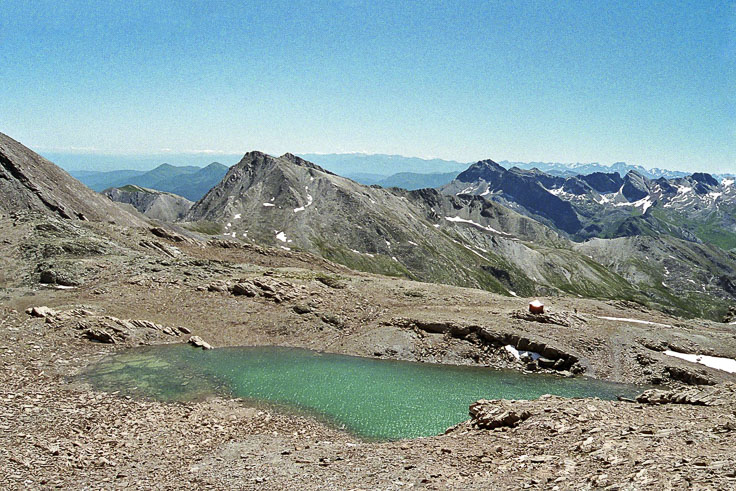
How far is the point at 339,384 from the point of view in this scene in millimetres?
37594

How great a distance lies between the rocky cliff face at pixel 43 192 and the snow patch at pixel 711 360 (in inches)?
4318

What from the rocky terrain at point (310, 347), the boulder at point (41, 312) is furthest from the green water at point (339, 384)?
the boulder at point (41, 312)

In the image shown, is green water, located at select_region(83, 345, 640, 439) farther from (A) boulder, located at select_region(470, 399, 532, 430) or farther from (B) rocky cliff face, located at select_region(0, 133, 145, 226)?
(B) rocky cliff face, located at select_region(0, 133, 145, 226)

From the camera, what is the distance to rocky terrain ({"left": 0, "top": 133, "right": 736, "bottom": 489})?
17188 millimetres

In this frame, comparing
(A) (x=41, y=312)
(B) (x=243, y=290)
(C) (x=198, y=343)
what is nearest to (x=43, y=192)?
(A) (x=41, y=312)

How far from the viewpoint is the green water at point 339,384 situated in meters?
31.5

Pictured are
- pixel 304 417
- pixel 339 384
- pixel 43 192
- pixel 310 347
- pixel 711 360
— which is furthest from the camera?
pixel 43 192

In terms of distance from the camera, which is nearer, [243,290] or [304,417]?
[304,417]

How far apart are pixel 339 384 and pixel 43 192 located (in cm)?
9532

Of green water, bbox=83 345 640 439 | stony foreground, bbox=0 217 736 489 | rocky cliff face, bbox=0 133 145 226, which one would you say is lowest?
green water, bbox=83 345 640 439

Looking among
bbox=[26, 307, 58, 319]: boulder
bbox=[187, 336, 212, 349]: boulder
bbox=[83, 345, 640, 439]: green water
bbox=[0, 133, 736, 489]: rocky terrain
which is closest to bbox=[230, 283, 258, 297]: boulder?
bbox=[0, 133, 736, 489]: rocky terrain

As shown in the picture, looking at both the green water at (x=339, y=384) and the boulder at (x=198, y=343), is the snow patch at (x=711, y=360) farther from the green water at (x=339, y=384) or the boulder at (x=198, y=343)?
the boulder at (x=198, y=343)

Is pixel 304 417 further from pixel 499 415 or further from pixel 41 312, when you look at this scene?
pixel 41 312

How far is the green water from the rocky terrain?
1.87 m
